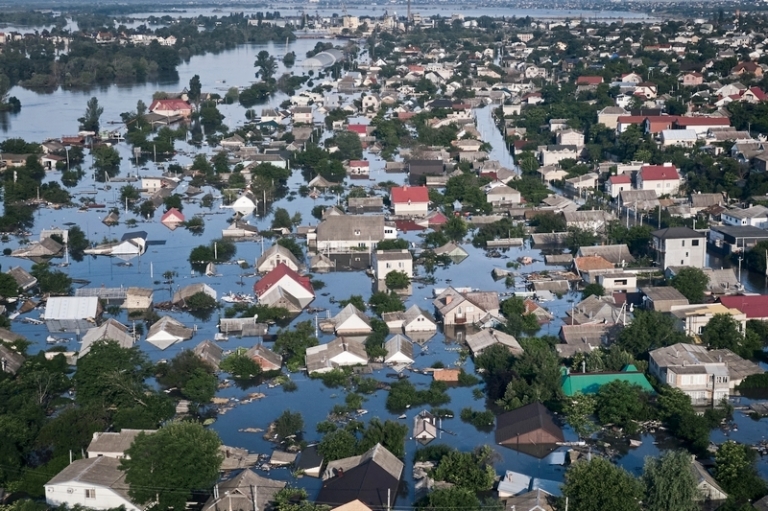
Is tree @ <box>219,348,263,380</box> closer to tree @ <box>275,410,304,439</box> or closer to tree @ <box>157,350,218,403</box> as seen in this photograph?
tree @ <box>157,350,218,403</box>

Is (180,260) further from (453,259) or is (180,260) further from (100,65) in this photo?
(100,65)

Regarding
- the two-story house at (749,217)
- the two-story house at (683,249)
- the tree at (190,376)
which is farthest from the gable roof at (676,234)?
the tree at (190,376)

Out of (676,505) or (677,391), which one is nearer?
(676,505)

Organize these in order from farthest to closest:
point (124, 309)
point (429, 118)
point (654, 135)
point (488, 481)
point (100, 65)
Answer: point (100, 65)
point (429, 118)
point (654, 135)
point (124, 309)
point (488, 481)

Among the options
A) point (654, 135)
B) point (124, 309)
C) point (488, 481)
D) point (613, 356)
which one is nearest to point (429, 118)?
point (654, 135)

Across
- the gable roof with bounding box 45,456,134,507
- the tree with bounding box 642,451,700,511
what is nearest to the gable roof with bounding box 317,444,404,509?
the gable roof with bounding box 45,456,134,507

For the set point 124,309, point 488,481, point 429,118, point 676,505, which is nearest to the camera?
point 676,505

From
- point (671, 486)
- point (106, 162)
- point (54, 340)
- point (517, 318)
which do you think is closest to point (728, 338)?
point (517, 318)

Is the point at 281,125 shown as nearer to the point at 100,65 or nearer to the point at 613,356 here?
the point at 100,65
